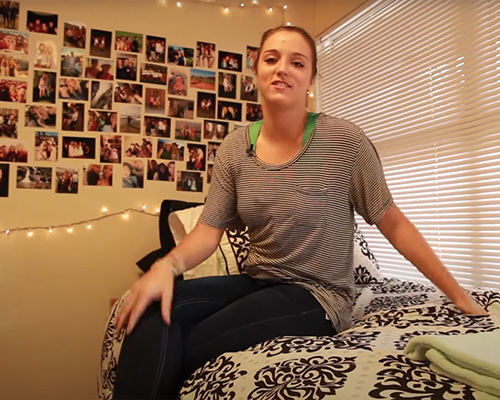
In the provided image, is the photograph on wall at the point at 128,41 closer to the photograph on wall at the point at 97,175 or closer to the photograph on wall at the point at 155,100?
the photograph on wall at the point at 155,100

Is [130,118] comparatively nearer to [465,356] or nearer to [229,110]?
[229,110]

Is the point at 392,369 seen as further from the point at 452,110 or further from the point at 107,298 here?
the point at 107,298

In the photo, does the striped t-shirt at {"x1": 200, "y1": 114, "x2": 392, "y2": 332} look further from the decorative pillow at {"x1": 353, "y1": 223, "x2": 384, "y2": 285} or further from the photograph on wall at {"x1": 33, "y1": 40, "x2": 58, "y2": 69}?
the photograph on wall at {"x1": 33, "y1": 40, "x2": 58, "y2": 69}

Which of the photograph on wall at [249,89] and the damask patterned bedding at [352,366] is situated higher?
the photograph on wall at [249,89]

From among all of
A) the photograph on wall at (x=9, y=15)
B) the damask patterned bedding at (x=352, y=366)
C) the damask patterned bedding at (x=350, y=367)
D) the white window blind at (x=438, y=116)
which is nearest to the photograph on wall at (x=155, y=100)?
the photograph on wall at (x=9, y=15)

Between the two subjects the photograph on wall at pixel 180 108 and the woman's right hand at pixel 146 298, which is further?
the photograph on wall at pixel 180 108

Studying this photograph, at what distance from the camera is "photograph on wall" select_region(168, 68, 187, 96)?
2.32 m

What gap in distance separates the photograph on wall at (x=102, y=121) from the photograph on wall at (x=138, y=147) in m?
0.09

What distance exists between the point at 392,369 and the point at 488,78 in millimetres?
1490

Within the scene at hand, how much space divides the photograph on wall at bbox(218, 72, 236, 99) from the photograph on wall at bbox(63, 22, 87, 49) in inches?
29.0

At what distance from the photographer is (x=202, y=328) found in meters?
0.94

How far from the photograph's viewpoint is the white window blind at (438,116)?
1679 millimetres

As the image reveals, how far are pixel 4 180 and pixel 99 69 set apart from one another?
71cm

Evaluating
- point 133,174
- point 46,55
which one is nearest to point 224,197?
point 133,174
